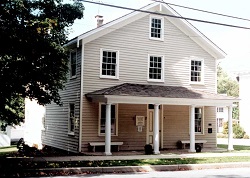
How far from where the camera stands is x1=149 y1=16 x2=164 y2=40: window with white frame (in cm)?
2211

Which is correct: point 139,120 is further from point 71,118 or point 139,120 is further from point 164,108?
point 71,118

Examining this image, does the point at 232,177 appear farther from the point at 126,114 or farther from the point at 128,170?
the point at 126,114

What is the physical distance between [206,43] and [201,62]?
52.4 inches

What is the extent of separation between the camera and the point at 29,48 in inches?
518

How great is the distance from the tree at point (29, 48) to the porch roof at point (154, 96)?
402 cm

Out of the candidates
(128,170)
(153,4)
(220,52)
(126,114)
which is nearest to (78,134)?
(126,114)

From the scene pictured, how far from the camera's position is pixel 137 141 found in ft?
68.8

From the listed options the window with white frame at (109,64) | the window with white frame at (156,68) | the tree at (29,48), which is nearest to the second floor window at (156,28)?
the window with white frame at (156,68)

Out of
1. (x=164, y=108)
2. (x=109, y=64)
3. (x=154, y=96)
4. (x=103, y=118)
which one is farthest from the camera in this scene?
(x=164, y=108)

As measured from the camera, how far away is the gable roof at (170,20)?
64.6 feet

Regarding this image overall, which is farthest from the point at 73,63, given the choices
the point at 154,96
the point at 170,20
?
the point at 170,20

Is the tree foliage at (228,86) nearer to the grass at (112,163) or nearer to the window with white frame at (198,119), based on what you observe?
the window with white frame at (198,119)

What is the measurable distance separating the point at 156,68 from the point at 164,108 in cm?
261

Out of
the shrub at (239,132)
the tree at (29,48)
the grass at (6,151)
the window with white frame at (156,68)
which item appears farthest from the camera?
the shrub at (239,132)
